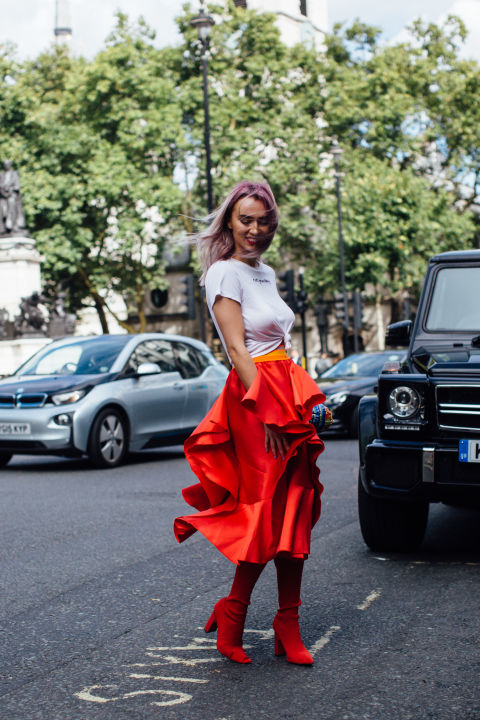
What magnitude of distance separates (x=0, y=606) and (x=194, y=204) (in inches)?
1558

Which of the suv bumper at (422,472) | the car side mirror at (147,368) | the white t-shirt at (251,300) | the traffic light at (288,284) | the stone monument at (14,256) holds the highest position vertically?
the stone monument at (14,256)

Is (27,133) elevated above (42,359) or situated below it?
above

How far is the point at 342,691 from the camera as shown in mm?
3658

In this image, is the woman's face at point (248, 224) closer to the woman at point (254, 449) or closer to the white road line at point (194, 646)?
the woman at point (254, 449)

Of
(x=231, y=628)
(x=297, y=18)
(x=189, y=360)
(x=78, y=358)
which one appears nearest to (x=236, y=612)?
(x=231, y=628)

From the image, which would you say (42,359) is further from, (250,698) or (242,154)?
(242,154)

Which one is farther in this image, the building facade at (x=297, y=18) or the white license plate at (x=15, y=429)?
the building facade at (x=297, y=18)

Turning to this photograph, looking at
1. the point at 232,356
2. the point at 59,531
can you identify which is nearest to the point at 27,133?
the point at 59,531

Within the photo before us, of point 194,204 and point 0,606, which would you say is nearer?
point 0,606

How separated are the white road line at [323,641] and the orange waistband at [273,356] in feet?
3.89

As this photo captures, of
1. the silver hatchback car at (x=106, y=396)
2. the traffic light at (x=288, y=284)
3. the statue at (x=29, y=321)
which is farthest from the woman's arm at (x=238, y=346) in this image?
the statue at (x=29, y=321)

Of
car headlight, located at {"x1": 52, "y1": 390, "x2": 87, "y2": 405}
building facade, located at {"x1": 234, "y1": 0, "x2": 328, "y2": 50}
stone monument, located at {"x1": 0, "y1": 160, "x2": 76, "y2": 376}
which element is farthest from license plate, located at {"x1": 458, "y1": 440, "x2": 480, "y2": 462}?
building facade, located at {"x1": 234, "y1": 0, "x2": 328, "y2": 50}

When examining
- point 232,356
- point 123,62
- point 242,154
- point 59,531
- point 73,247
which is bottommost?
point 59,531

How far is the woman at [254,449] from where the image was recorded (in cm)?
392
